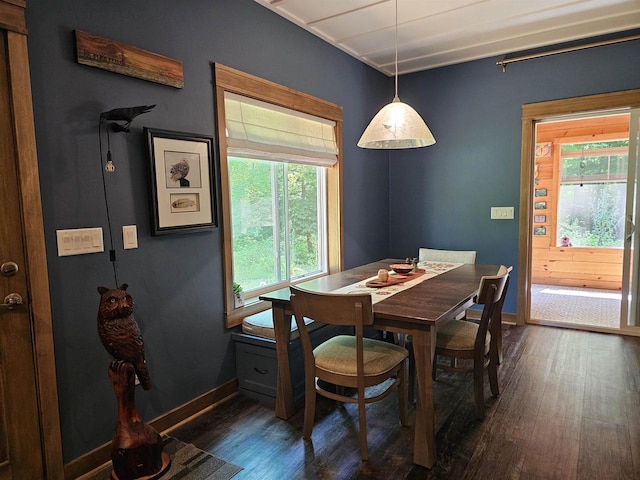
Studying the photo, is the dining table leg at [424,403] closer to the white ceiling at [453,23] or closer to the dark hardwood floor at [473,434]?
the dark hardwood floor at [473,434]

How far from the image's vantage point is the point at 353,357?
2.10m

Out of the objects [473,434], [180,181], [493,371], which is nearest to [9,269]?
[180,181]

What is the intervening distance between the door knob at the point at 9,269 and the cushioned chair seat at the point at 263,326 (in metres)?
1.37

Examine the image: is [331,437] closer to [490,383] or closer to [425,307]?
[425,307]

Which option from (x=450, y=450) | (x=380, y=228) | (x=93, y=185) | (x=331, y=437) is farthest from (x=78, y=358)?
(x=380, y=228)

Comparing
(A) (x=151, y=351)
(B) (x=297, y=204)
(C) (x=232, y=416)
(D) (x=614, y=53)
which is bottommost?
(C) (x=232, y=416)

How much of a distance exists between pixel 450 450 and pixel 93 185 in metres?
2.22


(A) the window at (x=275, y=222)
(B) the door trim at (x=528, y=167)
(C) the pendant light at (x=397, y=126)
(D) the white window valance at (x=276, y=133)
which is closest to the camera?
(C) the pendant light at (x=397, y=126)

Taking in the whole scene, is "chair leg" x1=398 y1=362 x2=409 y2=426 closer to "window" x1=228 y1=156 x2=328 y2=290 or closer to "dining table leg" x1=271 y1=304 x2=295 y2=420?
"dining table leg" x1=271 y1=304 x2=295 y2=420

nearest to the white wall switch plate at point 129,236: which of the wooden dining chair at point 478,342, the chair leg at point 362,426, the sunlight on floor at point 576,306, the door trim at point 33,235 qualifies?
the door trim at point 33,235

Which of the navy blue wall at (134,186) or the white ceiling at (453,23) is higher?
the white ceiling at (453,23)

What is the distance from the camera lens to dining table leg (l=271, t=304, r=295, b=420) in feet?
7.75

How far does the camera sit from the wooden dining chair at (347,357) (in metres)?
1.89

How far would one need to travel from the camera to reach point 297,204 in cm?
360
